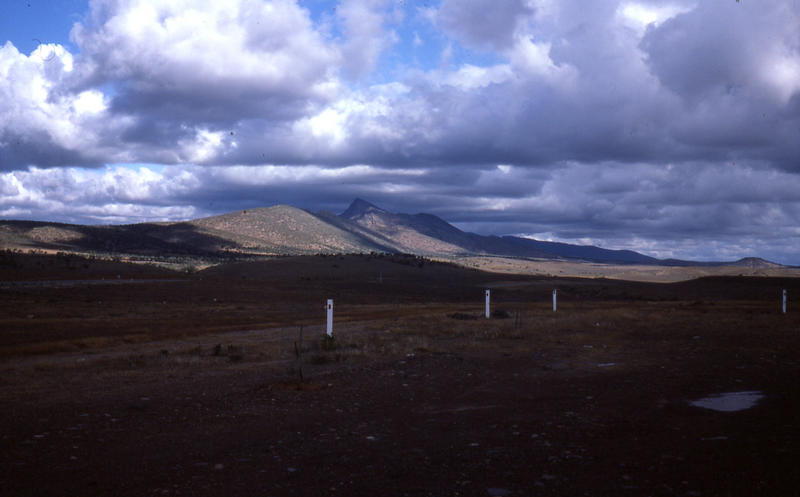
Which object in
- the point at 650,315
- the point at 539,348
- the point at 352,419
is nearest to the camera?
the point at 352,419

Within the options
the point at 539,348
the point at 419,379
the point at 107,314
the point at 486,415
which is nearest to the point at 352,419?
the point at 486,415

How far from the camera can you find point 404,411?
9.33m

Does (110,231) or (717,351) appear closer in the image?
(717,351)

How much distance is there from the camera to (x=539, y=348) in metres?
16.7

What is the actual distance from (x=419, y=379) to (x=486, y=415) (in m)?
3.30

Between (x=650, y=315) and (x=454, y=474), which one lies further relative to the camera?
(x=650, y=315)

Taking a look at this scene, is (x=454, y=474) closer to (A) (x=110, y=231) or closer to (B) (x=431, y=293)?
(B) (x=431, y=293)

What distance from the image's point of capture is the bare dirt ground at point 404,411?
243 inches

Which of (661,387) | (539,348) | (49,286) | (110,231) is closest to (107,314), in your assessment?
(49,286)

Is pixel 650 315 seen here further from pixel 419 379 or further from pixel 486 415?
pixel 486 415

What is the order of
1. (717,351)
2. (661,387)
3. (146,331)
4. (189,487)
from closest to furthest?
1. (189,487)
2. (661,387)
3. (717,351)
4. (146,331)

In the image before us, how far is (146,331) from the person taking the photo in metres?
22.9

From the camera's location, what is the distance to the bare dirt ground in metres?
6.16

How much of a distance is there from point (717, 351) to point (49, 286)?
41.5 m
